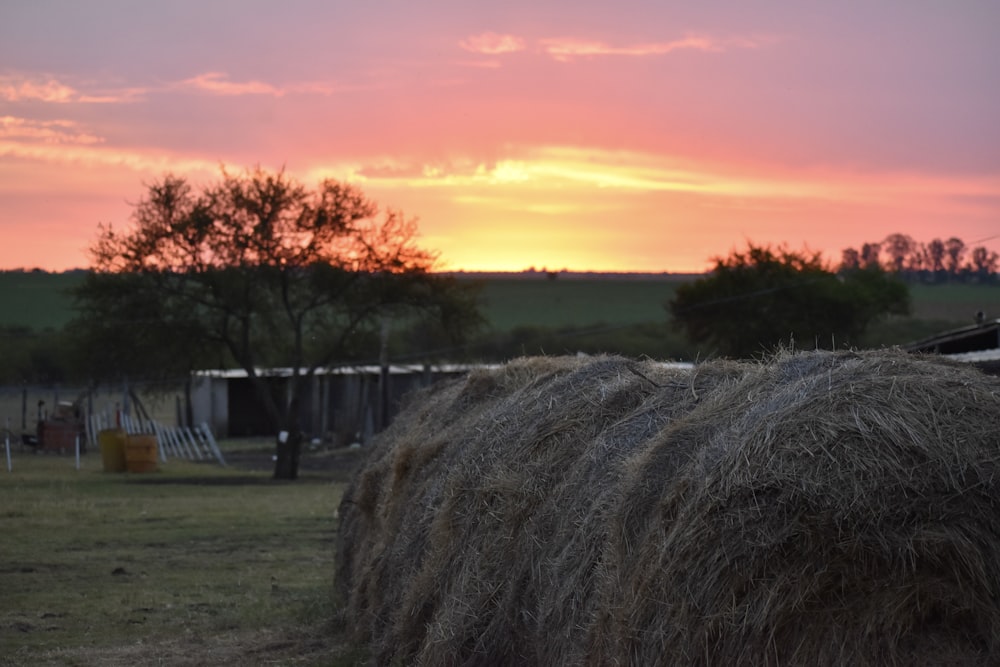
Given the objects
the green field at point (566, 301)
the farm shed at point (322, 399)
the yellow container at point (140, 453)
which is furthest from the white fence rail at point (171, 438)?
the green field at point (566, 301)

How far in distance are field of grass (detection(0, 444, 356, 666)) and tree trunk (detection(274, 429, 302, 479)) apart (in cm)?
449

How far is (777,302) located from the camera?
159ft

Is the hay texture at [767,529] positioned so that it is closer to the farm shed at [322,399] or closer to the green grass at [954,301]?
the farm shed at [322,399]

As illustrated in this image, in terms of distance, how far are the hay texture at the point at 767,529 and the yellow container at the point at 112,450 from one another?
86.6 feet

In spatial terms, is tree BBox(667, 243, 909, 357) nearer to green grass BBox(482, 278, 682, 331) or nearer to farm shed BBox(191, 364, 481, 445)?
farm shed BBox(191, 364, 481, 445)

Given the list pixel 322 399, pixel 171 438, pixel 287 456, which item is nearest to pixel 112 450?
pixel 287 456

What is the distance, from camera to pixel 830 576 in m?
4.43

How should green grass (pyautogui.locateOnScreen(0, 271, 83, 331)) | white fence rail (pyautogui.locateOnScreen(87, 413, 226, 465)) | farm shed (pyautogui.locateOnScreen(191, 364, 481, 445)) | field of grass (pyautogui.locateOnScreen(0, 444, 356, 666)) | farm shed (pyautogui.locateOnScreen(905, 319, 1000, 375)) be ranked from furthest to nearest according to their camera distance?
1. green grass (pyautogui.locateOnScreen(0, 271, 83, 331))
2. farm shed (pyautogui.locateOnScreen(191, 364, 481, 445))
3. white fence rail (pyautogui.locateOnScreen(87, 413, 226, 465))
4. farm shed (pyautogui.locateOnScreen(905, 319, 1000, 375))
5. field of grass (pyautogui.locateOnScreen(0, 444, 356, 666))

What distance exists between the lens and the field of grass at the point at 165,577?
31.3ft

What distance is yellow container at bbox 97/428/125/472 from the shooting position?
102 ft

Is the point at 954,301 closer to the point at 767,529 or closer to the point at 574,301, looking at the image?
the point at 574,301

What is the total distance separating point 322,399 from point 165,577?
104 ft

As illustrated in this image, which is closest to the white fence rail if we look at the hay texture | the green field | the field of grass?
the field of grass

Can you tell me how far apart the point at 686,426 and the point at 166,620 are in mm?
6863
